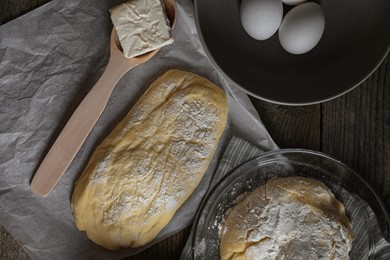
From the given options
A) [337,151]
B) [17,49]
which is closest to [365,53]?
[337,151]

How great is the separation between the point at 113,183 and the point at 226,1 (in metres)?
0.47

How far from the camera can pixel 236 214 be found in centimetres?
125

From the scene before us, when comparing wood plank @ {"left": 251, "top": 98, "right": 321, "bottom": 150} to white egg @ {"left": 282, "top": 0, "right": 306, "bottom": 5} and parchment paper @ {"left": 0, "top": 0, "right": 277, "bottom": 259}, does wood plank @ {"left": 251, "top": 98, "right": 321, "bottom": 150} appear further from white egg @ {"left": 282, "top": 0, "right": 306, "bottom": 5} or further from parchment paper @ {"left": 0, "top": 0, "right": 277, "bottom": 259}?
white egg @ {"left": 282, "top": 0, "right": 306, "bottom": 5}

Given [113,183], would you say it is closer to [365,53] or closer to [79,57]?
[79,57]

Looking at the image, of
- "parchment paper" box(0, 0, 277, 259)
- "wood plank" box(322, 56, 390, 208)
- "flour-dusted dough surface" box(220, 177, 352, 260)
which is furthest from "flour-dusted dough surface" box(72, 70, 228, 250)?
"wood plank" box(322, 56, 390, 208)

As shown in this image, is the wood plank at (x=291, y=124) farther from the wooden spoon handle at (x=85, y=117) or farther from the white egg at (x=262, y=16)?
the wooden spoon handle at (x=85, y=117)

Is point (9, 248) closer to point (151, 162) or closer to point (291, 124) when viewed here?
point (151, 162)

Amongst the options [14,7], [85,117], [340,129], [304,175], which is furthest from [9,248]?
[340,129]

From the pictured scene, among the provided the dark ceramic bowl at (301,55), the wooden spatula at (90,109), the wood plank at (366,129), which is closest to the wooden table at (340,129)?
the wood plank at (366,129)

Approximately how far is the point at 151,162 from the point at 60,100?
0.86ft

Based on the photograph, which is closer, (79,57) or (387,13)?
→ (387,13)

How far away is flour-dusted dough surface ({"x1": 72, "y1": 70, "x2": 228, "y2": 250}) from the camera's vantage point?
125cm

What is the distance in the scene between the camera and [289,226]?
1.21m

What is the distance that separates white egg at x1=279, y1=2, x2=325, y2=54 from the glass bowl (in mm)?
248
